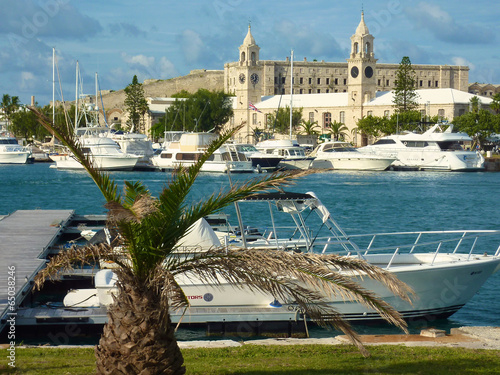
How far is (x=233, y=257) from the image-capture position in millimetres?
7465

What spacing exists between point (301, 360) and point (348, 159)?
58.4 meters

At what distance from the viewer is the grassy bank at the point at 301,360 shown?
8.55m

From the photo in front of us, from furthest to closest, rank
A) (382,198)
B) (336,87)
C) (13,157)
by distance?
1. (336,87)
2. (13,157)
3. (382,198)

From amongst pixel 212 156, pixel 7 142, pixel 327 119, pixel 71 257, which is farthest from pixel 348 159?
pixel 71 257

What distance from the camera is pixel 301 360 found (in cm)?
915

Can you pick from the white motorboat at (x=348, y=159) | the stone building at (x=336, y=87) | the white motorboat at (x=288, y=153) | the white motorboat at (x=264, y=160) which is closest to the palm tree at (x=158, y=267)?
the white motorboat at (x=264, y=160)

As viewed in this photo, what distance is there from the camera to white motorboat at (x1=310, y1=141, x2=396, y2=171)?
2596 inches

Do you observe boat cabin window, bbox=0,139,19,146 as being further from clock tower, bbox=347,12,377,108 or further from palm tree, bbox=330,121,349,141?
clock tower, bbox=347,12,377,108

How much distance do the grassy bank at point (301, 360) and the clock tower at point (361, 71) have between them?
9154 cm

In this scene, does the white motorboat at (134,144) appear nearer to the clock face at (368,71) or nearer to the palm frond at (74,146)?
the clock face at (368,71)

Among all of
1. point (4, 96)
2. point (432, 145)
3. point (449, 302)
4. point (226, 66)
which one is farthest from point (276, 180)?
point (226, 66)

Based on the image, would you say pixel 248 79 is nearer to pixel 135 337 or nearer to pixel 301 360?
pixel 301 360

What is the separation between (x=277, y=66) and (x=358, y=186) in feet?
232

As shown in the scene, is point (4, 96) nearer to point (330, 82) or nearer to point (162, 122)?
point (162, 122)
